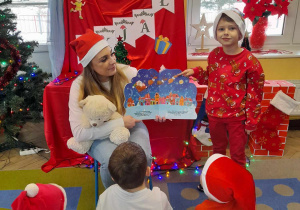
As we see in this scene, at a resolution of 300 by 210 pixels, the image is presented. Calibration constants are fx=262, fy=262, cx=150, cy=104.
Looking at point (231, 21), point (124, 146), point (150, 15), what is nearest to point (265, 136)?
point (231, 21)

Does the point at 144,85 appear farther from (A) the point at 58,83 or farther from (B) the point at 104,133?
(A) the point at 58,83

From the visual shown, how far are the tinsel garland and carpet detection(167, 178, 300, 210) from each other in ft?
5.33

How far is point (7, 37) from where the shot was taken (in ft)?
7.56

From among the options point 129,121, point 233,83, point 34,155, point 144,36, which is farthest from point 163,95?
point 34,155

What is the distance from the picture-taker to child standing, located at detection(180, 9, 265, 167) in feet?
5.15

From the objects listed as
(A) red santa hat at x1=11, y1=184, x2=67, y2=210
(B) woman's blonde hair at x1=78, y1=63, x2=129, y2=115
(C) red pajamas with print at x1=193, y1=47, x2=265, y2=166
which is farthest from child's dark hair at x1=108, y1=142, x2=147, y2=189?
(C) red pajamas with print at x1=193, y1=47, x2=265, y2=166

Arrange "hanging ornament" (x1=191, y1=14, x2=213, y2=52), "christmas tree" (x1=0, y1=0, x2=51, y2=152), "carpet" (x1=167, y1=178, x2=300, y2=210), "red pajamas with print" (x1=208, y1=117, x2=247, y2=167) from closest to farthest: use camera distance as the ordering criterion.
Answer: "red pajamas with print" (x1=208, y1=117, x2=247, y2=167) → "carpet" (x1=167, y1=178, x2=300, y2=210) → "christmas tree" (x1=0, y1=0, x2=51, y2=152) → "hanging ornament" (x1=191, y1=14, x2=213, y2=52)

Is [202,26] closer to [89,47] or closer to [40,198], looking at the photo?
[89,47]

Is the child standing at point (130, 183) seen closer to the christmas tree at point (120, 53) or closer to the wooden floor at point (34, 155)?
the christmas tree at point (120, 53)

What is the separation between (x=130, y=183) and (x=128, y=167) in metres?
0.07

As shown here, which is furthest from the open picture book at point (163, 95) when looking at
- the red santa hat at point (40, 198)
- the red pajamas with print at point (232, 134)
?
the red santa hat at point (40, 198)

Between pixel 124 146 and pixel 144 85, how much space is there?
762 millimetres

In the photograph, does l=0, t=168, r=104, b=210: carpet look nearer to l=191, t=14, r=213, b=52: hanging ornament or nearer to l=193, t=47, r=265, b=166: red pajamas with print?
l=193, t=47, r=265, b=166: red pajamas with print

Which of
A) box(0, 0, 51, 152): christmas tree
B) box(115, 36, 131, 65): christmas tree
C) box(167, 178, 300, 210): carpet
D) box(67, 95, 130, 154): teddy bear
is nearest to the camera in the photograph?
box(67, 95, 130, 154): teddy bear
